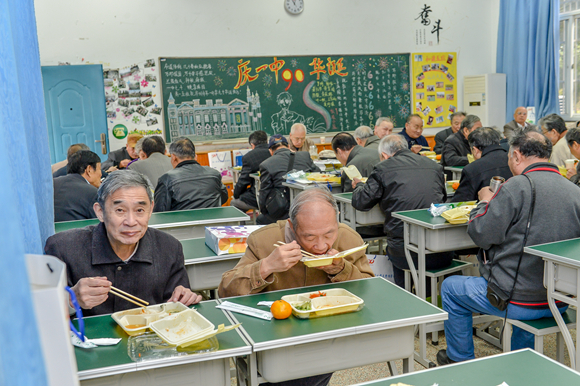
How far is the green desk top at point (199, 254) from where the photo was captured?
9.04 feet

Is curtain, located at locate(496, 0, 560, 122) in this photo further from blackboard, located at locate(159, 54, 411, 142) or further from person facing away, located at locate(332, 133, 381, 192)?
person facing away, located at locate(332, 133, 381, 192)

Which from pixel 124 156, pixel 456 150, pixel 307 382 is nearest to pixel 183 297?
pixel 307 382

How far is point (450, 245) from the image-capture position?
3.37 meters

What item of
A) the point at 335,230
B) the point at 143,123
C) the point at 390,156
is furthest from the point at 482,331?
the point at 143,123

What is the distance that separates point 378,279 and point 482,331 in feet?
5.26

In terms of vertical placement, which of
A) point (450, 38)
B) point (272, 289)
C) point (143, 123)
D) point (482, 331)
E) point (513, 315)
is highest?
point (450, 38)

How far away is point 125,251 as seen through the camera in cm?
212

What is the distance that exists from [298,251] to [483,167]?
239 cm

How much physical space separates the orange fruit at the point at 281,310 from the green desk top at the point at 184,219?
1906 millimetres

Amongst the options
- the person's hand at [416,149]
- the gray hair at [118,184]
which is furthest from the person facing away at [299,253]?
the person's hand at [416,149]

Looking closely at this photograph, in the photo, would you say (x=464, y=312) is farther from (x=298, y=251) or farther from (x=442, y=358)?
(x=298, y=251)

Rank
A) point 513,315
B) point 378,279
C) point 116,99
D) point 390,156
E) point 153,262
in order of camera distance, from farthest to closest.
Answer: point 116,99 < point 390,156 < point 513,315 < point 378,279 < point 153,262

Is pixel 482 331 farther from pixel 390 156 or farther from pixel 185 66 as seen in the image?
pixel 185 66

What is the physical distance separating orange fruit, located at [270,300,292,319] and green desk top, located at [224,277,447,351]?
0.7 inches
